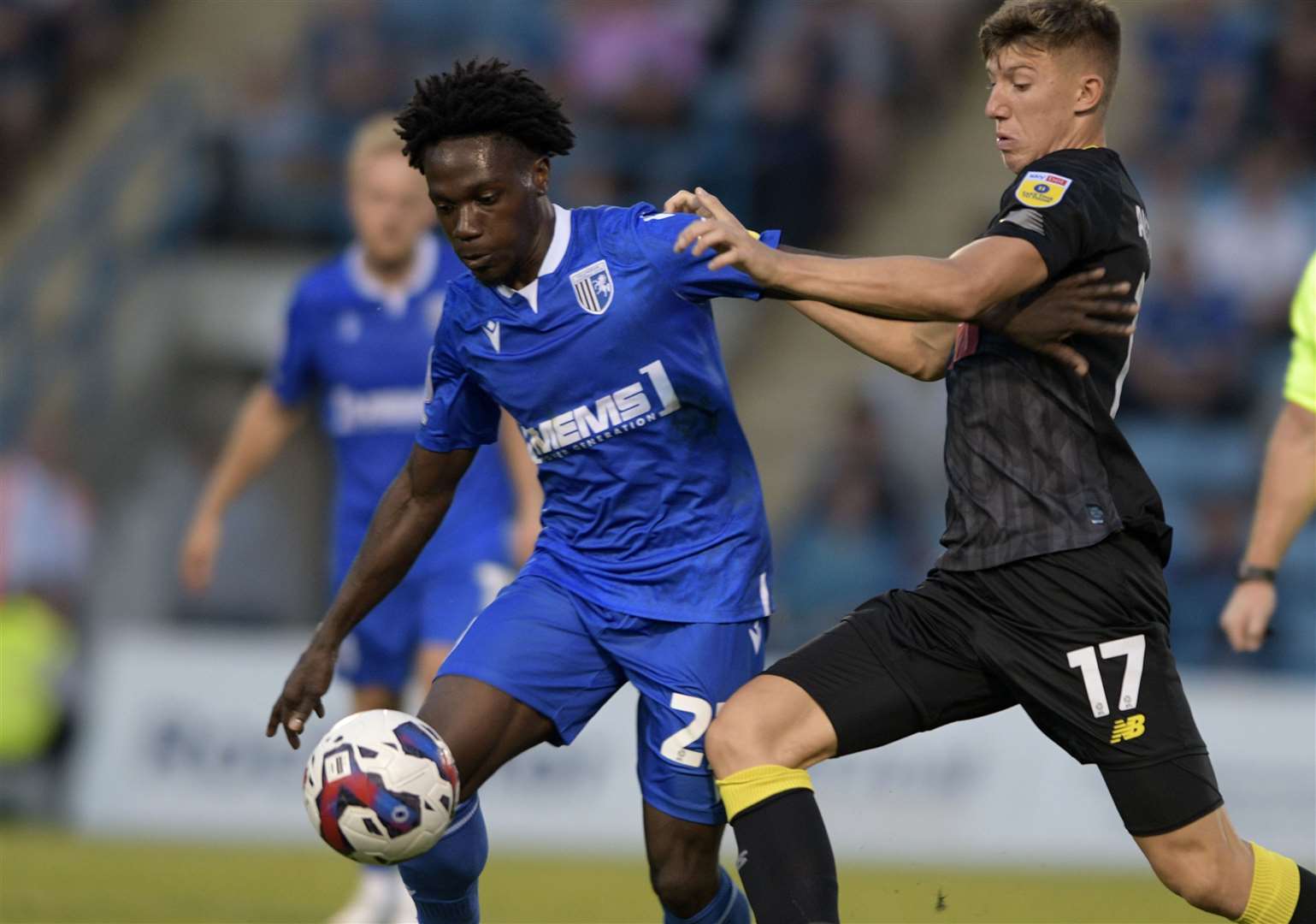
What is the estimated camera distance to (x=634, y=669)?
5168 mm

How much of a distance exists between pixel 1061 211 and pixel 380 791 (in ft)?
6.84

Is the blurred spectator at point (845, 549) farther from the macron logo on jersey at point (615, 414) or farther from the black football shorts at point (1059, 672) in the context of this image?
the black football shorts at point (1059, 672)

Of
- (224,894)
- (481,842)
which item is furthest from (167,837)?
(481,842)

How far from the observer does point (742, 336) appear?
47.6ft

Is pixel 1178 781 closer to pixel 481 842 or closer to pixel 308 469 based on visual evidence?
pixel 481 842

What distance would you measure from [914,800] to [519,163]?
6496mm

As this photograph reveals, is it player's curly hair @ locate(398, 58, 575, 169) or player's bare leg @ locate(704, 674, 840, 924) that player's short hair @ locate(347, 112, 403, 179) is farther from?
player's bare leg @ locate(704, 674, 840, 924)

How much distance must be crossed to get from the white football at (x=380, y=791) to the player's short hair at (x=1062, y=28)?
221 centimetres

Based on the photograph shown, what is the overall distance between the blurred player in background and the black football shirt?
1073 mm

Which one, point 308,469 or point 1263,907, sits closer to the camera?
point 1263,907

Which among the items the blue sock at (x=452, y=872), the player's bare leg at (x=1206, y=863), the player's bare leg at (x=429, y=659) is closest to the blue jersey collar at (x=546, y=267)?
the blue sock at (x=452, y=872)

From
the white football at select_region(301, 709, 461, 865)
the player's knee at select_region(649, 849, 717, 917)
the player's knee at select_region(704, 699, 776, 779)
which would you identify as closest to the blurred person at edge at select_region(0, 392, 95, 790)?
the player's knee at select_region(649, 849, 717, 917)

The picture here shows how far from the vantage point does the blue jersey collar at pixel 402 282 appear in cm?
762

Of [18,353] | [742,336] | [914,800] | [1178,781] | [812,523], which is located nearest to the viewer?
[1178,781]
